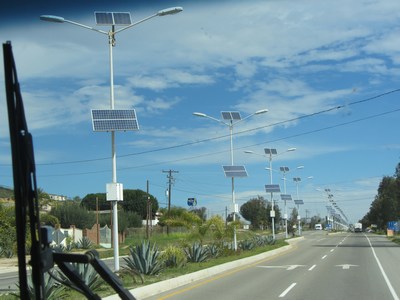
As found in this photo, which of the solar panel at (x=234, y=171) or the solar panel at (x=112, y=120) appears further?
the solar panel at (x=234, y=171)

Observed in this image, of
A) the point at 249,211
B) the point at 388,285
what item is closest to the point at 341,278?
the point at 388,285

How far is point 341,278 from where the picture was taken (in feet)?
60.6

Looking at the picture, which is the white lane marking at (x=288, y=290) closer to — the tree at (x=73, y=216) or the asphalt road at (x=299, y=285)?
the asphalt road at (x=299, y=285)

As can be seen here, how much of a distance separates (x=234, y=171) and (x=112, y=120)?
1579 cm

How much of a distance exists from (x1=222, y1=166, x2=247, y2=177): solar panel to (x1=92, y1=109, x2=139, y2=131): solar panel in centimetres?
1474

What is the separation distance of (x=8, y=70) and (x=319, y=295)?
477 inches

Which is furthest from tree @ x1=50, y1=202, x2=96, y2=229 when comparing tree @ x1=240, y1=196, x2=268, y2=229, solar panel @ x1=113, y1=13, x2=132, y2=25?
tree @ x1=240, y1=196, x2=268, y2=229

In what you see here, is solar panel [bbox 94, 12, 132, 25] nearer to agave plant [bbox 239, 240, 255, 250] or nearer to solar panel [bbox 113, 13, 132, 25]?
solar panel [bbox 113, 13, 132, 25]

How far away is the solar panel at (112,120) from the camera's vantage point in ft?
61.3

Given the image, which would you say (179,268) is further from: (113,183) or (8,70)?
(8,70)

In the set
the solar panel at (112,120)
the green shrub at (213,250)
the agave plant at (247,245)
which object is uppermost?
the solar panel at (112,120)

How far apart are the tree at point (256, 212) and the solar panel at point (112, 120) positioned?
104 metres

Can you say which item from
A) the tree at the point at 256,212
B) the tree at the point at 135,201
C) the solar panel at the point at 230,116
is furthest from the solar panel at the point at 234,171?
the tree at the point at 256,212

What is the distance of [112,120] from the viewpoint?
18.8 metres
